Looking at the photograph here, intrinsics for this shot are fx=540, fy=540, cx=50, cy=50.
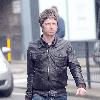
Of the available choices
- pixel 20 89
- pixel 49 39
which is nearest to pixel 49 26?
pixel 49 39

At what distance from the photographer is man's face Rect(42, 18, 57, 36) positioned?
5281 mm

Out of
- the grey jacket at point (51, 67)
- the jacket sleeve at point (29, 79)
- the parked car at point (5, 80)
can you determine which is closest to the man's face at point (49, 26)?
the grey jacket at point (51, 67)

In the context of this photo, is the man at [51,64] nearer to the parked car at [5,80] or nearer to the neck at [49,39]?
the neck at [49,39]

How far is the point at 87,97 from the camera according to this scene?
37.6ft

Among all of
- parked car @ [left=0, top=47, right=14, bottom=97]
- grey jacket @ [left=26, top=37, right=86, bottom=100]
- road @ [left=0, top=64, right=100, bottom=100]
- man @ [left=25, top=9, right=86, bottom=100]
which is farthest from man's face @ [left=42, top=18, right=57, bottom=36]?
parked car @ [left=0, top=47, right=14, bottom=97]

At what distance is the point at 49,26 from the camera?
17.4 feet

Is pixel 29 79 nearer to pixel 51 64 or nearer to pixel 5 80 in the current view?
pixel 51 64

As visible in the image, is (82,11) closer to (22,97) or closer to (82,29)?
(82,29)

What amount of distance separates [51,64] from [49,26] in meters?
0.37

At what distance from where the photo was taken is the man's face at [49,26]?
528 cm

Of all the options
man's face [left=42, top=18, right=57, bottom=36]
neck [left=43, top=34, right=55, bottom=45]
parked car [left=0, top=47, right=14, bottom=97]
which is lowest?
parked car [left=0, top=47, right=14, bottom=97]

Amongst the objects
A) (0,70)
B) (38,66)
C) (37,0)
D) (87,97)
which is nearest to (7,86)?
(0,70)

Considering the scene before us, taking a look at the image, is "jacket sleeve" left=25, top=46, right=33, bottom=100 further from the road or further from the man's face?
the road

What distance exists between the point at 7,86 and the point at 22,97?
411 millimetres
